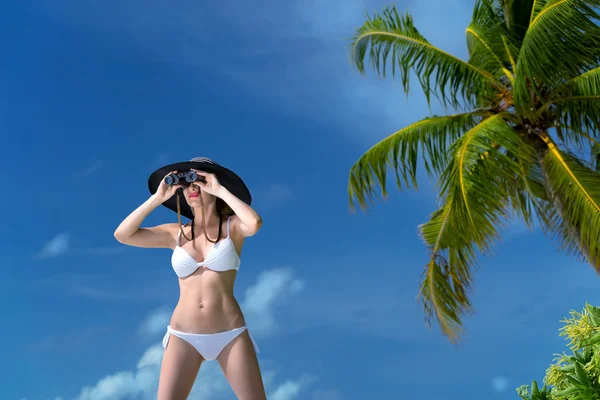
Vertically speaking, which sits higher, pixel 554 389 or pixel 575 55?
pixel 575 55

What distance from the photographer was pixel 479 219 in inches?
430

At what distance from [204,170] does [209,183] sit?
15 cm

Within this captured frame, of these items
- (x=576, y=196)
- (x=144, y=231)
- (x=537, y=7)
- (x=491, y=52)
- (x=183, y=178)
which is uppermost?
(x=491, y=52)

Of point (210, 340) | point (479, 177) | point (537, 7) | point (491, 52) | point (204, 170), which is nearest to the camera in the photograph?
point (210, 340)

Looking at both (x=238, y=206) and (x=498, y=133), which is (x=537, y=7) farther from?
(x=238, y=206)

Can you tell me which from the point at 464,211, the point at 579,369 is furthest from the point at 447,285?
the point at 579,369

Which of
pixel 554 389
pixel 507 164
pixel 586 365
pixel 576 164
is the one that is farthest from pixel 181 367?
pixel 576 164

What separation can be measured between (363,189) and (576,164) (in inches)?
150

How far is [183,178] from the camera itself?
185 inches

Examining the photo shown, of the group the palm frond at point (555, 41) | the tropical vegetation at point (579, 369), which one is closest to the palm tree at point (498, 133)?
the palm frond at point (555, 41)

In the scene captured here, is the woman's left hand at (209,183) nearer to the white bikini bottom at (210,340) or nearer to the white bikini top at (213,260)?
the white bikini top at (213,260)

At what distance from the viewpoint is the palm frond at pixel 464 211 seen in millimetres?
10805

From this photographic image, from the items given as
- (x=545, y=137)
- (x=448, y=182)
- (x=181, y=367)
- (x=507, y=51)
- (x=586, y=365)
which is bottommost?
(x=586, y=365)

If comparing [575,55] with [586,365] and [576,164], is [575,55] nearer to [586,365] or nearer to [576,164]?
[576,164]
